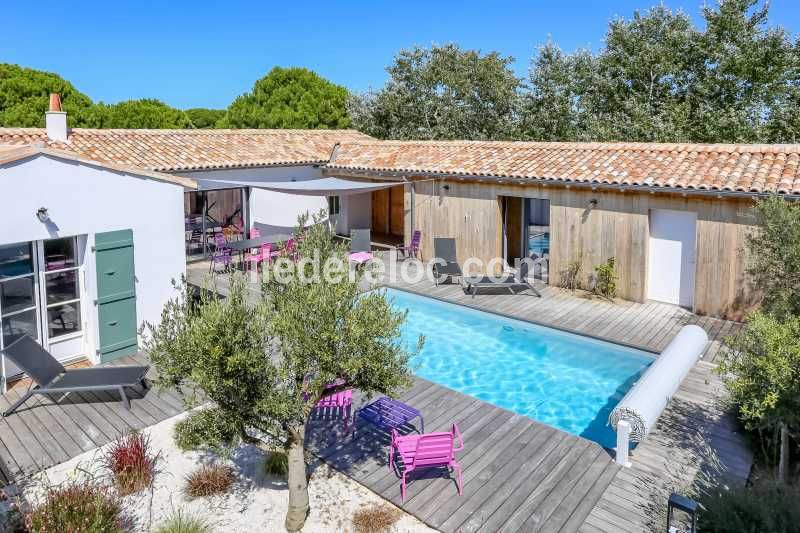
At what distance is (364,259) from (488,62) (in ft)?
79.6

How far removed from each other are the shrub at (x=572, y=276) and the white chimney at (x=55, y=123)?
15480 millimetres

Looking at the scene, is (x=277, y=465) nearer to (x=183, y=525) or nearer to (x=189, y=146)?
(x=183, y=525)

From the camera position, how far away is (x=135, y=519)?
725cm

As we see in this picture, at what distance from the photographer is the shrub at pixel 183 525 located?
260 inches

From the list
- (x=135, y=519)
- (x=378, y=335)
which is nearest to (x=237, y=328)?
(x=378, y=335)

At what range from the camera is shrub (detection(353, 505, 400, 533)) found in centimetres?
702

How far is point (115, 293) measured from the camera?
1189 centimetres

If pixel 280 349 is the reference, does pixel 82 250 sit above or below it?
above

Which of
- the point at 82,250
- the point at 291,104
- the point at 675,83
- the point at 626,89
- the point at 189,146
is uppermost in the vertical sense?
the point at 291,104

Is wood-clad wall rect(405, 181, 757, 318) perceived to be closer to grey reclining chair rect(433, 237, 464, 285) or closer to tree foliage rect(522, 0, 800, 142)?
grey reclining chair rect(433, 237, 464, 285)

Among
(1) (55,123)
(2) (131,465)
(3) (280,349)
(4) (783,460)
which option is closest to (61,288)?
(2) (131,465)

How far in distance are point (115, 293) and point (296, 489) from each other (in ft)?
22.6

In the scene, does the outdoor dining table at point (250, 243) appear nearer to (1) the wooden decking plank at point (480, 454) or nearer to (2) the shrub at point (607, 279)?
(2) the shrub at point (607, 279)

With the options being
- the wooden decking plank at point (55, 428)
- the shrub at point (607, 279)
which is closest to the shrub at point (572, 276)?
the shrub at point (607, 279)
